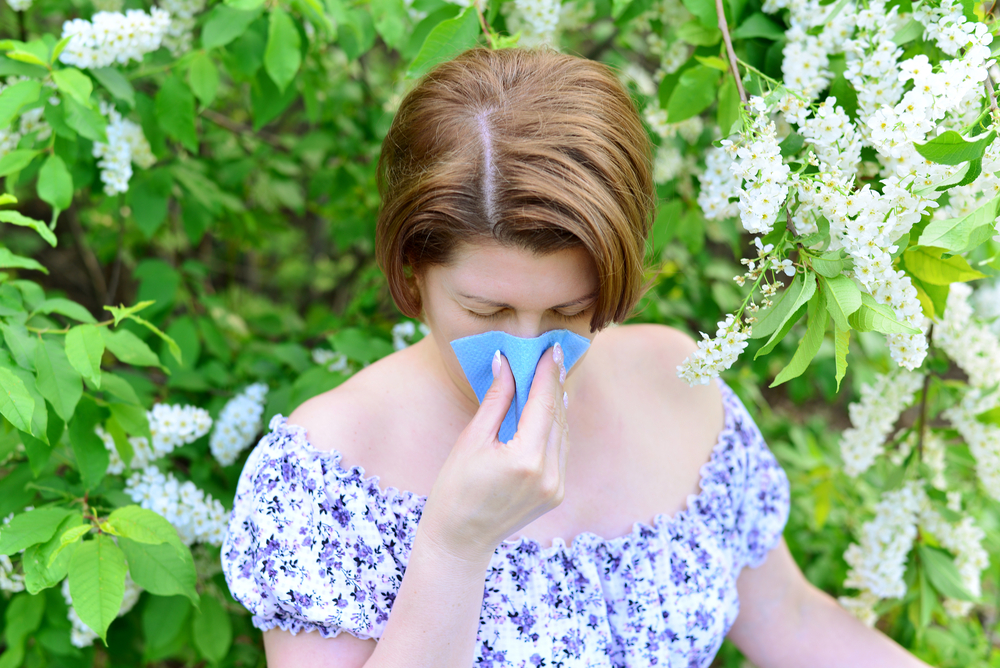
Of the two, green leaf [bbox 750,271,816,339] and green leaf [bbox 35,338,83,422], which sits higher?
green leaf [bbox 750,271,816,339]

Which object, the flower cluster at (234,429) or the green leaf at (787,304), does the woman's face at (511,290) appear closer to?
the green leaf at (787,304)

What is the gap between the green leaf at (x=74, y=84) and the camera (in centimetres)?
136

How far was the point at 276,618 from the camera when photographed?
125cm

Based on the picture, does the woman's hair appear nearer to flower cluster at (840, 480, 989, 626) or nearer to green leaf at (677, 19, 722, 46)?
green leaf at (677, 19, 722, 46)

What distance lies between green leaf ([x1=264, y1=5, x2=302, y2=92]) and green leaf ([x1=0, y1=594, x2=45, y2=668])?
3.93 ft

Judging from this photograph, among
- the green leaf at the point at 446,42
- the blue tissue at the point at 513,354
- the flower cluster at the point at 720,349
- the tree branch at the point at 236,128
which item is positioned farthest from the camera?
the tree branch at the point at 236,128

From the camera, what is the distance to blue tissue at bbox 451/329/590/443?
1.17 m

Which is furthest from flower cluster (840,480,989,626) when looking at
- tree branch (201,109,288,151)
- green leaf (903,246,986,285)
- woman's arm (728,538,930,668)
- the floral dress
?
tree branch (201,109,288,151)

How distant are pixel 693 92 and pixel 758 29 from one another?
17cm

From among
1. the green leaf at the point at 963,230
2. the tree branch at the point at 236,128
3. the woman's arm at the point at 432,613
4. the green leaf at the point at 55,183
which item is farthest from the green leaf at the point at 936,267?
the tree branch at the point at 236,128

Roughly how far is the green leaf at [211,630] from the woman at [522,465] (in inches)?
15.3

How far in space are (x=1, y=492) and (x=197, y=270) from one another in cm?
86

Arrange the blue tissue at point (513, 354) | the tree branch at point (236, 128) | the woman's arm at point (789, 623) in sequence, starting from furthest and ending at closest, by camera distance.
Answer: the tree branch at point (236, 128) < the woman's arm at point (789, 623) < the blue tissue at point (513, 354)

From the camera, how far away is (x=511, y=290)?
3.68 feet
